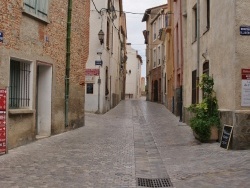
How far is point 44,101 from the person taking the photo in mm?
11664

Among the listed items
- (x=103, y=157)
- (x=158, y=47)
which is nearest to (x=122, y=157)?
(x=103, y=157)

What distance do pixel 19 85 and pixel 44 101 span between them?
1833mm

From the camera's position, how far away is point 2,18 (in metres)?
8.52

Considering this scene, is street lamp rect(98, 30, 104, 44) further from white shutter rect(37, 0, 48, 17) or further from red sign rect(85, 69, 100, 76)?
white shutter rect(37, 0, 48, 17)

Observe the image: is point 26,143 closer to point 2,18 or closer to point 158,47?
point 2,18

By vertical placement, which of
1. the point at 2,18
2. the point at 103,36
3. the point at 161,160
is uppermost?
the point at 103,36

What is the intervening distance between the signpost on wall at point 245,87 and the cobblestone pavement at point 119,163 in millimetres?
1317

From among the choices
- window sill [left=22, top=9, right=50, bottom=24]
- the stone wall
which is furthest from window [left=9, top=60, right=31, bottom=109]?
Answer: the stone wall

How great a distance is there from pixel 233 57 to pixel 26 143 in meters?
6.05

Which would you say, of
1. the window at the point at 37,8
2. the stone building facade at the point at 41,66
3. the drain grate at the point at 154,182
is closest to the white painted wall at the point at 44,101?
the stone building facade at the point at 41,66

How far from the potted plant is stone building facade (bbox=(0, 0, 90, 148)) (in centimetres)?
472

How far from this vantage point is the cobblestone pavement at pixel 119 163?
19.9ft

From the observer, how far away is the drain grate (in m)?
6.25

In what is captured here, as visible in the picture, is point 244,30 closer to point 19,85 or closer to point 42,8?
point 42,8
